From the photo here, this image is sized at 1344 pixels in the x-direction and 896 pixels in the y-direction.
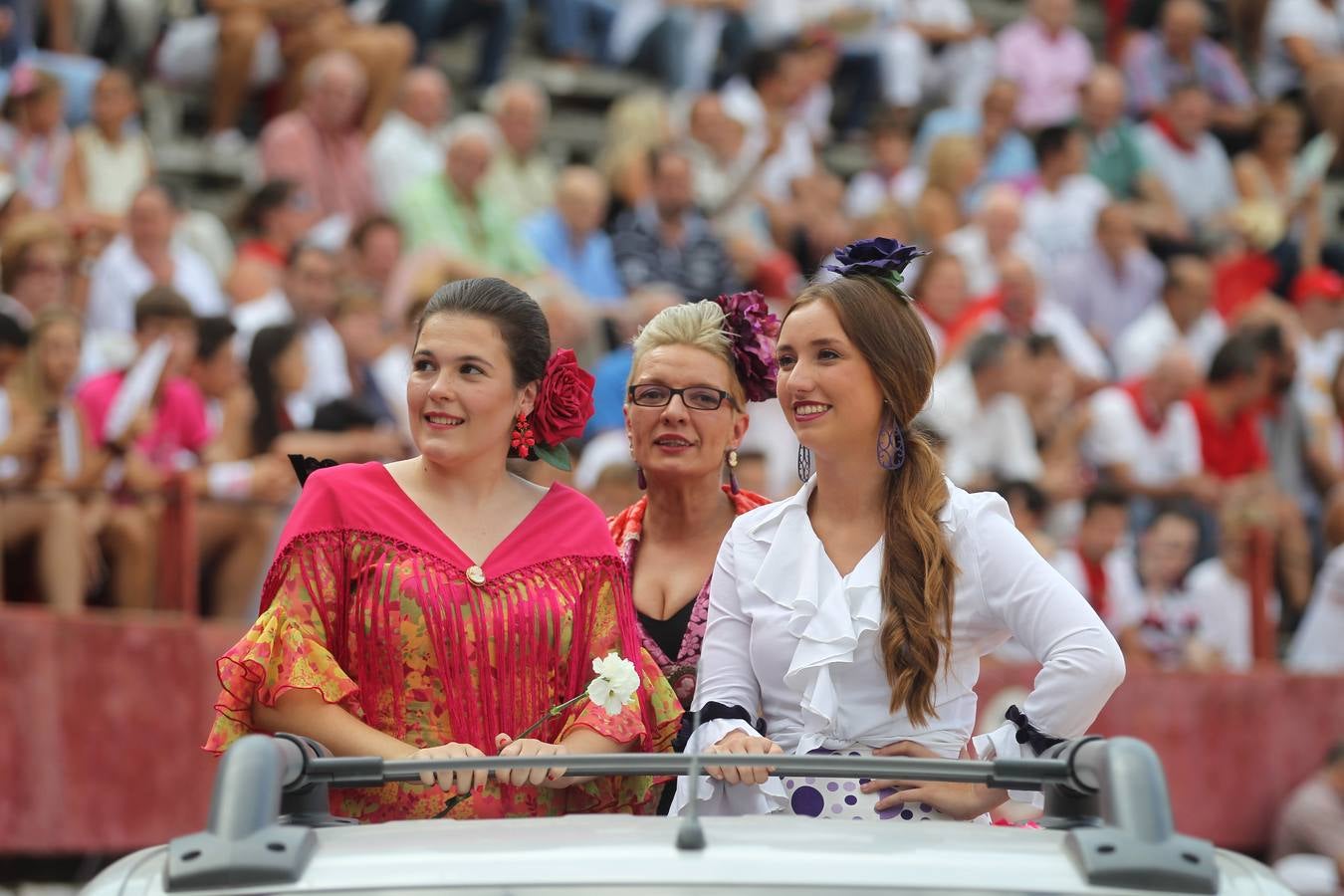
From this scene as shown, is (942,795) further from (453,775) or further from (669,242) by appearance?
(669,242)

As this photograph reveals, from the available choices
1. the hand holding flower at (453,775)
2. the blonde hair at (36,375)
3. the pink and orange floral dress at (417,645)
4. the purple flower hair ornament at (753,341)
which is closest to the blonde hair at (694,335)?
the purple flower hair ornament at (753,341)

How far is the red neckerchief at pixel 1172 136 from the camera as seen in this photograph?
1681cm

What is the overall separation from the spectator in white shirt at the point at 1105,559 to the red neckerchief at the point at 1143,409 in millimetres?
1524

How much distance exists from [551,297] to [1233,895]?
28.1ft

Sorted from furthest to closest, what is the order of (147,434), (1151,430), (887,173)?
(887,173), (1151,430), (147,434)

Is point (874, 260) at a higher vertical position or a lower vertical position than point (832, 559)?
higher

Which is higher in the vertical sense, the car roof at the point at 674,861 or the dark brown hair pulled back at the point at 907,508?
the dark brown hair pulled back at the point at 907,508

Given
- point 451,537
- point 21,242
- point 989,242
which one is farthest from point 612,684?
point 989,242

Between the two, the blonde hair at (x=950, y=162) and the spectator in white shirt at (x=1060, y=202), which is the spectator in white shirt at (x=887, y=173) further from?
the spectator in white shirt at (x=1060, y=202)

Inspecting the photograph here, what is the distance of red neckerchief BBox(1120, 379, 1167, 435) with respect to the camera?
500 inches

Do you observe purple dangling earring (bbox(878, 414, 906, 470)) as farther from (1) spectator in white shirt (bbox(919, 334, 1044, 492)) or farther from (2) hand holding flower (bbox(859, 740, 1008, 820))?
(1) spectator in white shirt (bbox(919, 334, 1044, 492))

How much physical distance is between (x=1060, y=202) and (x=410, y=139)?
4472 millimetres

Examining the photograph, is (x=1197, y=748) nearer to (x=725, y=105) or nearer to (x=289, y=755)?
(x=725, y=105)

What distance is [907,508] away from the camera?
4.32 metres
